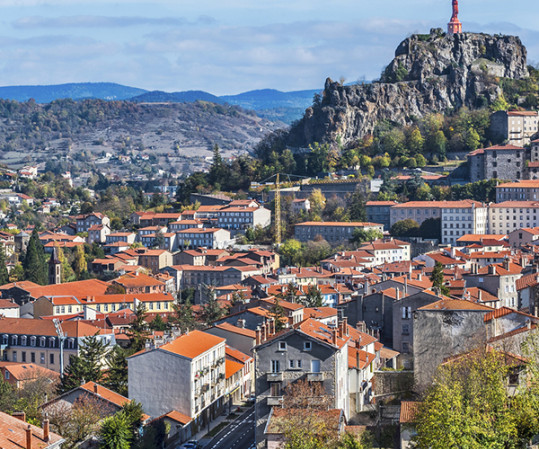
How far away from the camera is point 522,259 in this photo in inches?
2448

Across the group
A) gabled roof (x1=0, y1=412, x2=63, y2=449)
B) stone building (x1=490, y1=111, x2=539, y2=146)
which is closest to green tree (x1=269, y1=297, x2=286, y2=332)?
gabled roof (x1=0, y1=412, x2=63, y2=449)

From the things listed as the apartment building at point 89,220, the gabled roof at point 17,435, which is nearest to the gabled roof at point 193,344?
the gabled roof at point 17,435

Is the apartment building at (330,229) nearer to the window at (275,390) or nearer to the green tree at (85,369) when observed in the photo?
the green tree at (85,369)

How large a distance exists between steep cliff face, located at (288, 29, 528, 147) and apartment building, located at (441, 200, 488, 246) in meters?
25.8

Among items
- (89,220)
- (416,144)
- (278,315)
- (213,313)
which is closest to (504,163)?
(416,144)

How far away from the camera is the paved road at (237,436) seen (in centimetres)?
3794

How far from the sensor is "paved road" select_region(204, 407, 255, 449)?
37938mm

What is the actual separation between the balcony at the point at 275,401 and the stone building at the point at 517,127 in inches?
2885

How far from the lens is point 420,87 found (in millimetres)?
115500

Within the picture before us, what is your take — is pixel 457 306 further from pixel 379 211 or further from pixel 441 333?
pixel 379 211

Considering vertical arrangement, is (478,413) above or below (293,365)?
above

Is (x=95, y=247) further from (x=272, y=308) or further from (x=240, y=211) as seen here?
(x=272, y=308)

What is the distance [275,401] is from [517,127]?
7466 centimetres

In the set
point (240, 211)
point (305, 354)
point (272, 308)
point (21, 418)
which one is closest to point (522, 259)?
point (272, 308)
